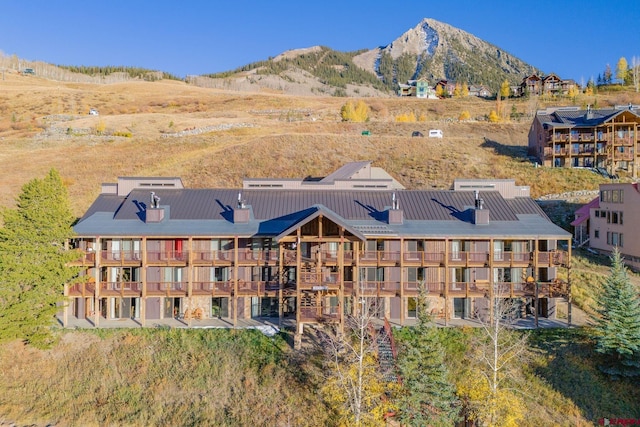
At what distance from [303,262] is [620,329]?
2002 cm

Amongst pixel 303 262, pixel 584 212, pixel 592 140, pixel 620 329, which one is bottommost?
pixel 620 329

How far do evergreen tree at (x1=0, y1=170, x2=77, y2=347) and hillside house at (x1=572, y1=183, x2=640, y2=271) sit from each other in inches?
1920

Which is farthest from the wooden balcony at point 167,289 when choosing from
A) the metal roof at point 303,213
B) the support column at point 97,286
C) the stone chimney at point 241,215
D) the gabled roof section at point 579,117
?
the gabled roof section at point 579,117

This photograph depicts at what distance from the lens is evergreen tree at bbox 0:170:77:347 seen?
90.8ft

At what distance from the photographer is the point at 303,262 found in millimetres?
Answer: 31500

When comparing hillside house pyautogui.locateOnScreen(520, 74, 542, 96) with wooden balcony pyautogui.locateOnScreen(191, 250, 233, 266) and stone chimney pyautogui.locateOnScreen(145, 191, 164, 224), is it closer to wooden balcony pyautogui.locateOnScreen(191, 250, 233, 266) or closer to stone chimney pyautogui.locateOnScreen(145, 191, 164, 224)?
wooden balcony pyautogui.locateOnScreen(191, 250, 233, 266)

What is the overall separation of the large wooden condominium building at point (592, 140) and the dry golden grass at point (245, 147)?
411cm

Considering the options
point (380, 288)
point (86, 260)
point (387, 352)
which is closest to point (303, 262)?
point (380, 288)

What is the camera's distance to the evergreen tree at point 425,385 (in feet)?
71.9

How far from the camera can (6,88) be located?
138750mm

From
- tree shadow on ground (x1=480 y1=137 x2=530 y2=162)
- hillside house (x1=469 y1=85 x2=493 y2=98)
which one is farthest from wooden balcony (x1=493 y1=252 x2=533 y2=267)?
hillside house (x1=469 y1=85 x2=493 y2=98)

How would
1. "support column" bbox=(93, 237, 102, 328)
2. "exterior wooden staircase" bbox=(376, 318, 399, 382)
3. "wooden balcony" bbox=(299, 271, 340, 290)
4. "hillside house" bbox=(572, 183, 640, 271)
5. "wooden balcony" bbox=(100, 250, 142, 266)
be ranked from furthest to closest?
"hillside house" bbox=(572, 183, 640, 271), "wooden balcony" bbox=(100, 250, 142, 266), "support column" bbox=(93, 237, 102, 328), "wooden balcony" bbox=(299, 271, 340, 290), "exterior wooden staircase" bbox=(376, 318, 399, 382)

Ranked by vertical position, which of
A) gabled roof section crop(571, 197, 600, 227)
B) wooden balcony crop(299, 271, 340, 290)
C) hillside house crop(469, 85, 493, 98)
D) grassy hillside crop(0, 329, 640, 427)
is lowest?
grassy hillside crop(0, 329, 640, 427)

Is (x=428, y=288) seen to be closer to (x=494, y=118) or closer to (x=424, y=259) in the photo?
(x=424, y=259)
